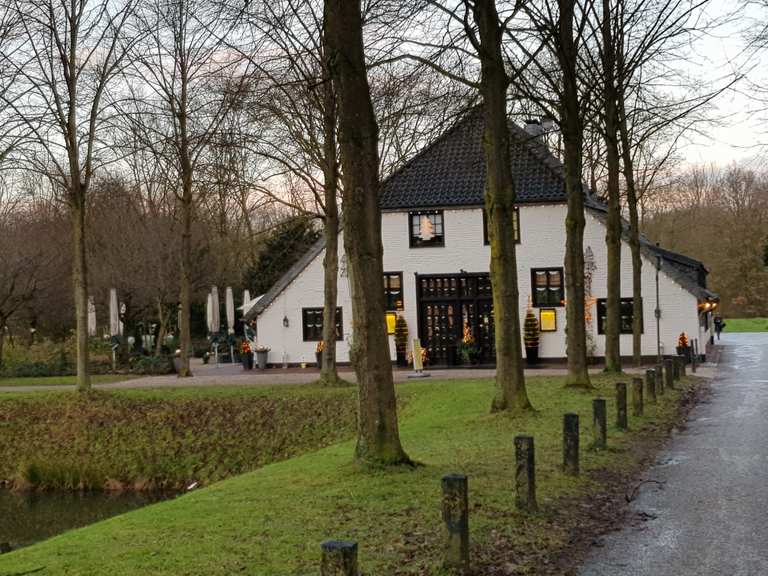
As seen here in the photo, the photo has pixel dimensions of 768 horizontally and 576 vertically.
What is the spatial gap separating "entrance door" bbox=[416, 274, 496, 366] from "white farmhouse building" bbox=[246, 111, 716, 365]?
0.12 feet

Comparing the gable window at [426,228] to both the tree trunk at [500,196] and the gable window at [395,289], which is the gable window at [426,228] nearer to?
the gable window at [395,289]

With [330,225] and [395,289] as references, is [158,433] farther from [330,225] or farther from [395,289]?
[395,289]

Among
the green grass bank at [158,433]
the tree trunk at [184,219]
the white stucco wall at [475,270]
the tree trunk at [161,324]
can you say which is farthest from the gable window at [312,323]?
the green grass bank at [158,433]

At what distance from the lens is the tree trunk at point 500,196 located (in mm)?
18391

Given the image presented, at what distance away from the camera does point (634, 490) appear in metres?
12.5

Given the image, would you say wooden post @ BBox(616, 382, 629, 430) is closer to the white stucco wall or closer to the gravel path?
the gravel path

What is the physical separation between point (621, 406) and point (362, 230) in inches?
284

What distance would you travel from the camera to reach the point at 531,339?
3750cm

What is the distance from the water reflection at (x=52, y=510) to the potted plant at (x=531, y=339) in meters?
17.6

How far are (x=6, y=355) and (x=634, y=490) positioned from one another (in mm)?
38541

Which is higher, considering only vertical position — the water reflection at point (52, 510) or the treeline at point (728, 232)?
the treeline at point (728, 232)

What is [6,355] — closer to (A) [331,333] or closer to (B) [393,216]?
(B) [393,216]

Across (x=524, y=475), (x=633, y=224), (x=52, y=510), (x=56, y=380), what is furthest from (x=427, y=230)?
(x=524, y=475)

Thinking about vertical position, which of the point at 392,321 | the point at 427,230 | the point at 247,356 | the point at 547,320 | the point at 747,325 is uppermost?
the point at 427,230
